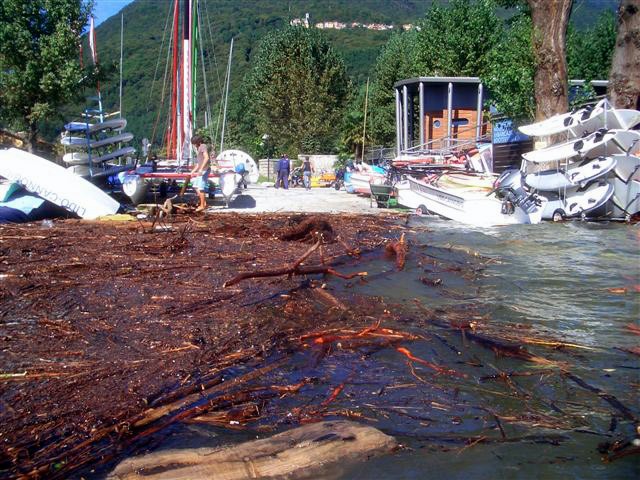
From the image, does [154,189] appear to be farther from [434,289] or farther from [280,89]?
[280,89]

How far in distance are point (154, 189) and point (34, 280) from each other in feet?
28.8

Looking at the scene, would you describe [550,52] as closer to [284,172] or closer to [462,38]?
[284,172]

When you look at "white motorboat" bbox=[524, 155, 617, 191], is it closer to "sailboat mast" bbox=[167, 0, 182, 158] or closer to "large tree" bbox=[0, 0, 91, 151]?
"sailboat mast" bbox=[167, 0, 182, 158]

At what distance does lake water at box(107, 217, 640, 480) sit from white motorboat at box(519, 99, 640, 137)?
613cm

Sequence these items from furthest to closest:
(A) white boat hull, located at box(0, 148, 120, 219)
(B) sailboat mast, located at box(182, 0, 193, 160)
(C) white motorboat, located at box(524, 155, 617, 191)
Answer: (B) sailboat mast, located at box(182, 0, 193, 160), (C) white motorboat, located at box(524, 155, 617, 191), (A) white boat hull, located at box(0, 148, 120, 219)

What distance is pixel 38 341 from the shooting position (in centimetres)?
550

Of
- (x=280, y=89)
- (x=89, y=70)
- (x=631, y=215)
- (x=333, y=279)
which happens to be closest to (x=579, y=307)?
(x=333, y=279)

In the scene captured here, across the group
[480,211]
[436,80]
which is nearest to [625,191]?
[480,211]

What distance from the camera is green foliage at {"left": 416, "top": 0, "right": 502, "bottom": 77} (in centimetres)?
3712

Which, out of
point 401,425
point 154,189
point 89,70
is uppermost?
point 89,70

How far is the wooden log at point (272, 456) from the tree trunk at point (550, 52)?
14320mm

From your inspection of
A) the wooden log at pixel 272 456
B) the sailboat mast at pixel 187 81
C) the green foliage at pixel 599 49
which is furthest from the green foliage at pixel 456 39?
the wooden log at pixel 272 456

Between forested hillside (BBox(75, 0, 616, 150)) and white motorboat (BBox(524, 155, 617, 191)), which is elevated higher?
forested hillside (BBox(75, 0, 616, 150))

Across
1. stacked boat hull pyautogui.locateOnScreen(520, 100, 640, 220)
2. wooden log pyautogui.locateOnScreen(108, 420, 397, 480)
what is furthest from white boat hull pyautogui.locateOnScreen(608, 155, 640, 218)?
wooden log pyautogui.locateOnScreen(108, 420, 397, 480)
